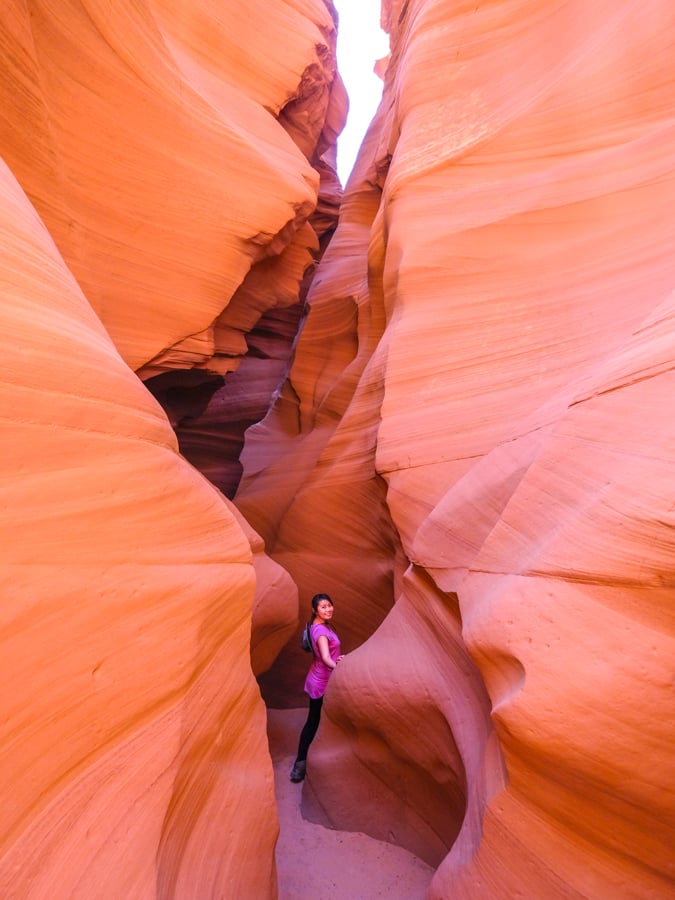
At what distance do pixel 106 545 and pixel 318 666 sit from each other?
2818 mm

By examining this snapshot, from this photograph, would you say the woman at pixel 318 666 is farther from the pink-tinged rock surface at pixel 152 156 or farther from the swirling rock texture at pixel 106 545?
the pink-tinged rock surface at pixel 152 156

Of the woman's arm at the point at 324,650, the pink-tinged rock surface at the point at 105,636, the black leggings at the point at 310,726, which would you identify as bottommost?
the black leggings at the point at 310,726

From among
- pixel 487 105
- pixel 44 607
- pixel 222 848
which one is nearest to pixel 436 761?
pixel 222 848

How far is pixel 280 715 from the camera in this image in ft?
19.6

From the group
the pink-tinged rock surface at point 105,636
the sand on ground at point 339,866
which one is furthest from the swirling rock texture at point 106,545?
the sand on ground at point 339,866

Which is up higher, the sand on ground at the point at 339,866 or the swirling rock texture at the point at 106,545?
the swirling rock texture at the point at 106,545

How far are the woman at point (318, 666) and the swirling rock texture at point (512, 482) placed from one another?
8.8 inches

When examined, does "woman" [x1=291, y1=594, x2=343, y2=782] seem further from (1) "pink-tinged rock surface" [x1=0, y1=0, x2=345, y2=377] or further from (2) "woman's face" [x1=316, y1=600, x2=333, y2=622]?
(1) "pink-tinged rock surface" [x1=0, y1=0, x2=345, y2=377]

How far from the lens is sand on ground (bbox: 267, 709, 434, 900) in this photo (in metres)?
3.50

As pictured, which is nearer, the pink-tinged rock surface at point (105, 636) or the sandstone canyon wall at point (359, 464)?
the pink-tinged rock surface at point (105, 636)

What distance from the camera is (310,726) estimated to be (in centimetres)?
470

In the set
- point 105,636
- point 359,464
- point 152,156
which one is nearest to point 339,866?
point 105,636

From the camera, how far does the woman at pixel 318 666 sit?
180 inches

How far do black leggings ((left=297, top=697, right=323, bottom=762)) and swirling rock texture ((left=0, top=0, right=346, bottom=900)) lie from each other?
839 mm
